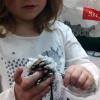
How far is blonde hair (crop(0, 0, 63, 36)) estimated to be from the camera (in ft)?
2.65

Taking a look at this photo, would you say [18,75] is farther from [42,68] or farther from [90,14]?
[90,14]

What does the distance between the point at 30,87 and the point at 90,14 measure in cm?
71

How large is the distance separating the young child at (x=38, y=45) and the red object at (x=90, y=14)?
1.03ft

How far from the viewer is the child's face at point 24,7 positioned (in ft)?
2.46

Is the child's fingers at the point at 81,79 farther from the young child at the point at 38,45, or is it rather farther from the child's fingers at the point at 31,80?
the child's fingers at the point at 31,80

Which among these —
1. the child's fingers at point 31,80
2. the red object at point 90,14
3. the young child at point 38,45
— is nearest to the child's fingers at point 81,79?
the young child at point 38,45

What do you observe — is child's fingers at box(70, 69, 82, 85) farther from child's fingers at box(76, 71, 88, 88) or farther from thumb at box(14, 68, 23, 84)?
thumb at box(14, 68, 23, 84)

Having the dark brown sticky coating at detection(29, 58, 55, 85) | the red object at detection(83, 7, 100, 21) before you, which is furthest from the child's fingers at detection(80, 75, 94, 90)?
the red object at detection(83, 7, 100, 21)

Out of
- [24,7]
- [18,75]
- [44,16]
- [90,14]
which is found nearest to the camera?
[18,75]

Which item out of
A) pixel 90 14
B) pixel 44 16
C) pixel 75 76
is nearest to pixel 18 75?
pixel 75 76

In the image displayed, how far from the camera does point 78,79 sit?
0.63 meters

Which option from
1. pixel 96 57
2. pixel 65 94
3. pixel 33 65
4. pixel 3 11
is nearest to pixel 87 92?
pixel 65 94

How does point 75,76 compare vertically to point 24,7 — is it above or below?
below

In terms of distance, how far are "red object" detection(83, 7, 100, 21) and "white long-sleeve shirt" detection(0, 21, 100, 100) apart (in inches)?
13.9
